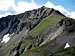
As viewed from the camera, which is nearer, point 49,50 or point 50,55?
point 50,55

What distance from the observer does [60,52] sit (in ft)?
561

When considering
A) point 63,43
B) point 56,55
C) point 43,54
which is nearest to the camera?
point 56,55

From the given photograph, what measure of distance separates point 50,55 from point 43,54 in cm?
1130

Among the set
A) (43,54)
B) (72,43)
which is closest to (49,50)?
(43,54)

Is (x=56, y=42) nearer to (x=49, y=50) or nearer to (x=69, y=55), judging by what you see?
(x=49, y=50)

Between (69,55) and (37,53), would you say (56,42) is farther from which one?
(69,55)

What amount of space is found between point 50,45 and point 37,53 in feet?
51.9

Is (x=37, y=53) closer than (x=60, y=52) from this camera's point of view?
No

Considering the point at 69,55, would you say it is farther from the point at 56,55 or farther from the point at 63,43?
the point at 63,43

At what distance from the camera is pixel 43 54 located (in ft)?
579

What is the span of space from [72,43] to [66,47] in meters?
8.50

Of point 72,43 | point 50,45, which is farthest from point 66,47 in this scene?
point 50,45

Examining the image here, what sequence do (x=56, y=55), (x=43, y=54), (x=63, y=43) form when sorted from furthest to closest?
(x=63, y=43) < (x=43, y=54) < (x=56, y=55)

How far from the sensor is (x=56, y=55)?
16375 centimetres
